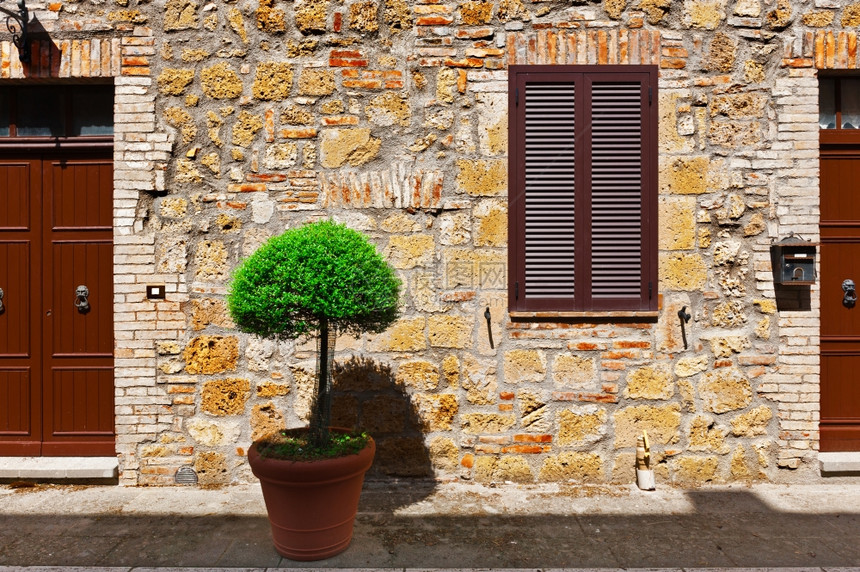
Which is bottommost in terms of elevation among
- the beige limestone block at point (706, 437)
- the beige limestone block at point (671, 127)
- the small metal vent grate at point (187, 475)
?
the small metal vent grate at point (187, 475)

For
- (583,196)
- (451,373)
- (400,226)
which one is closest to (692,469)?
(451,373)

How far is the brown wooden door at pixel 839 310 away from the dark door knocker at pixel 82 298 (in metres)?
5.52

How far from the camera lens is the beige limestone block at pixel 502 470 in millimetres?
4367

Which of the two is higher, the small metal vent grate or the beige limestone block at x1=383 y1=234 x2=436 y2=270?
the beige limestone block at x1=383 y1=234 x2=436 y2=270

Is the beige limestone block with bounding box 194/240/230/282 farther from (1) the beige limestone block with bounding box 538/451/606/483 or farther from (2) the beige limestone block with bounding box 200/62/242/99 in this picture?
(1) the beige limestone block with bounding box 538/451/606/483

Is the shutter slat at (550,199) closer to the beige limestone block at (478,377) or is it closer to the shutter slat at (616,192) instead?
the shutter slat at (616,192)

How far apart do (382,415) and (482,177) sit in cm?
186

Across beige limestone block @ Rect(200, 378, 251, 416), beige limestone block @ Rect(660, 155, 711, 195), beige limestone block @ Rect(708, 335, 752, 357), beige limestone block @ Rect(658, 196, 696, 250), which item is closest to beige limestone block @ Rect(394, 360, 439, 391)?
beige limestone block @ Rect(200, 378, 251, 416)

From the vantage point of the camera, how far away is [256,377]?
439cm

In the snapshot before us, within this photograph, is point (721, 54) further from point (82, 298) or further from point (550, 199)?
point (82, 298)

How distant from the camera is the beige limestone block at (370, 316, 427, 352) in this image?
438cm

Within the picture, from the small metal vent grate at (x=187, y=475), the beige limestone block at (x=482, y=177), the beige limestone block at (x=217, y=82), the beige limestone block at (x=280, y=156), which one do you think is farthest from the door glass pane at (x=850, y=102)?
the small metal vent grate at (x=187, y=475)

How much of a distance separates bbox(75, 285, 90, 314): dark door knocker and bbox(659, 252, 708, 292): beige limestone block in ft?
14.0

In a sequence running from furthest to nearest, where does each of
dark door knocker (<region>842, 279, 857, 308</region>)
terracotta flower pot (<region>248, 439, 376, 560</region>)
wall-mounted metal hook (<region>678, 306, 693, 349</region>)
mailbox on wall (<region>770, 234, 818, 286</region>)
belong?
dark door knocker (<region>842, 279, 857, 308</region>) < wall-mounted metal hook (<region>678, 306, 693, 349</region>) < mailbox on wall (<region>770, 234, 818, 286</region>) < terracotta flower pot (<region>248, 439, 376, 560</region>)
